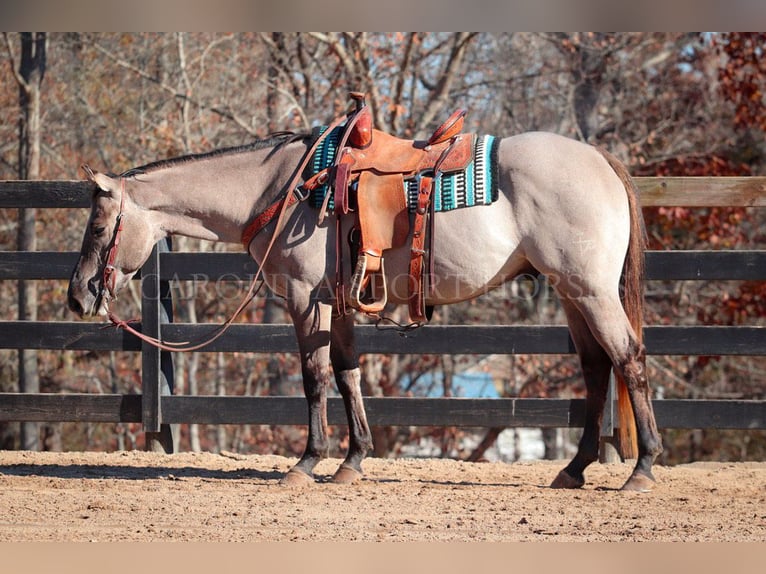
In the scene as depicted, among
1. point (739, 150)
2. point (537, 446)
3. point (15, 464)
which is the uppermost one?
point (739, 150)

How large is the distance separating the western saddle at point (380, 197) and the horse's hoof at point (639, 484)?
145 cm

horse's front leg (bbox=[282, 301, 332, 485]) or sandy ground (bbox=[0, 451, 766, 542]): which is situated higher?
horse's front leg (bbox=[282, 301, 332, 485])

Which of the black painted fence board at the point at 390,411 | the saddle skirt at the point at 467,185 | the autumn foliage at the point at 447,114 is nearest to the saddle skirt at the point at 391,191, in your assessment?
the saddle skirt at the point at 467,185

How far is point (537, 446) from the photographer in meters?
18.1

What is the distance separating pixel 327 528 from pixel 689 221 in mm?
9652

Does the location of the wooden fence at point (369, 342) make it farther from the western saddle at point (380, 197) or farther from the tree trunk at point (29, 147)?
the tree trunk at point (29, 147)

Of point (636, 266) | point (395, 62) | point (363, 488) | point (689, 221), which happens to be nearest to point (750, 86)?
point (689, 221)

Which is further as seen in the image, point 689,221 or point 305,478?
point 689,221

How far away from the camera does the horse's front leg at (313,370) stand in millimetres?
5172

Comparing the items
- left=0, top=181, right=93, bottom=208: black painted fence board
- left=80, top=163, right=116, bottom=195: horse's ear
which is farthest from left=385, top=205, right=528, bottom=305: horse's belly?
left=0, top=181, right=93, bottom=208: black painted fence board

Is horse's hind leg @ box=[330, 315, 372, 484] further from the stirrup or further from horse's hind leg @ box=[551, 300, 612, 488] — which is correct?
A: horse's hind leg @ box=[551, 300, 612, 488]

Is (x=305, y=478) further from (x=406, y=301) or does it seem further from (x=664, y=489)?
(x=664, y=489)

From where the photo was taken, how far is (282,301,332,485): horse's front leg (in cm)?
517

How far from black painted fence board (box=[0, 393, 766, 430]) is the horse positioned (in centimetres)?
73
